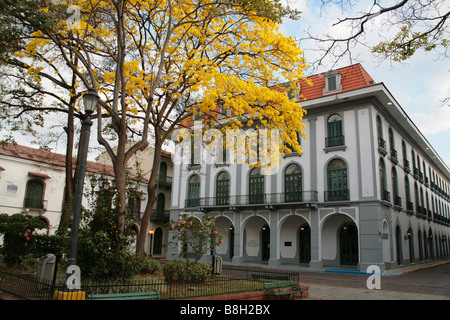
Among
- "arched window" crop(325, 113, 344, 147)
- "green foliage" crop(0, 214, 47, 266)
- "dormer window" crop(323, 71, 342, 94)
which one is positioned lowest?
"green foliage" crop(0, 214, 47, 266)

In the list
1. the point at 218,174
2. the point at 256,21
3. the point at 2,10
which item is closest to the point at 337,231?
the point at 218,174

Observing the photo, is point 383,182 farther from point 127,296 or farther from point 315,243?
point 127,296

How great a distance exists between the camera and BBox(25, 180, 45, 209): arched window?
25425 mm

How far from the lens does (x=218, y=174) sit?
2867 cm

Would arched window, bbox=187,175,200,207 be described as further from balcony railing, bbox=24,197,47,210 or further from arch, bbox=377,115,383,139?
arch, bbox=377,115,383,139

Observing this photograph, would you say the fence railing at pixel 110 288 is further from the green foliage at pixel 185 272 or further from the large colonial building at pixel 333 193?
the large colonial building at pixel 333 193

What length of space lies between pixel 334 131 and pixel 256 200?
7457mm

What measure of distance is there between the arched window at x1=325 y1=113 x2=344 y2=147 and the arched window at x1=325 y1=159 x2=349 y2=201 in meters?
1.19

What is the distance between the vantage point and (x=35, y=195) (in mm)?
25953

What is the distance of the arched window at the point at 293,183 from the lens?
23.8 metres

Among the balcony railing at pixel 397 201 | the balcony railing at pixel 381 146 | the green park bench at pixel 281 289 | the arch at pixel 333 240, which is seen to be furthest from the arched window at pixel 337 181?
the green park bench at pixel 281 289

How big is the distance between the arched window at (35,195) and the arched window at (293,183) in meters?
18.2

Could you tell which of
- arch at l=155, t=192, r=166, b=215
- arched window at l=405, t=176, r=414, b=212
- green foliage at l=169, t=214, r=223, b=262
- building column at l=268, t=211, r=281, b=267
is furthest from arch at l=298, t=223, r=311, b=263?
arch at l=155, t=192, r=166, b=215

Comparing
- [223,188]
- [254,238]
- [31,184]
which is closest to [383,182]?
[254,238]
